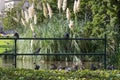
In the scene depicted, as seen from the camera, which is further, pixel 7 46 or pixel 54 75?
pixel 7 46

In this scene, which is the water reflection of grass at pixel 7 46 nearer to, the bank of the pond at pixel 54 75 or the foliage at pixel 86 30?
the foliage at pixel 86 30

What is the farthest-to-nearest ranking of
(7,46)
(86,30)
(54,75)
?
(7,46) → (86,30) → (54,75)

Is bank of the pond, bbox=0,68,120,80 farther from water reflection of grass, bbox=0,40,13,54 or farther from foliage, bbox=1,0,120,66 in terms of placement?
water reflection of grass, bbox=0,40,13,54

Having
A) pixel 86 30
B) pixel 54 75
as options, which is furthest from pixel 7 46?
pixel 54 75

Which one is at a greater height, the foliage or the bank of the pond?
the foliage

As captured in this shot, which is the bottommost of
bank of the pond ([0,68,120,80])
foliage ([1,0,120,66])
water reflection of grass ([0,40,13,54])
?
bank of the pond ([0,68,120,80])

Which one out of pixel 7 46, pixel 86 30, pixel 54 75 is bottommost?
pixel 54 75

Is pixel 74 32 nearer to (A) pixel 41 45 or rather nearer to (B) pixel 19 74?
(A) pixel 41 45

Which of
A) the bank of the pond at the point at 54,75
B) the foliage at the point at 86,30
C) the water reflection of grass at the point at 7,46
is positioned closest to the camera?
the bank of the pond at the point at 54,75

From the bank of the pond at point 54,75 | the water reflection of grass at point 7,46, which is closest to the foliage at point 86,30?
the water reflection of grass at point 7,46

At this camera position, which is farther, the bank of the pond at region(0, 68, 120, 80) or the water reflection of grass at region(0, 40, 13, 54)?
the water reflection of grass at region(0, 40, 13, 54)

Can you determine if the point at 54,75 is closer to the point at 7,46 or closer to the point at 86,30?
the point at 86,30

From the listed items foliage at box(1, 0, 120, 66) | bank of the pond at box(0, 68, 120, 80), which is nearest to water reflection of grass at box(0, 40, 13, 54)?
foliage at box(1, 0, 120, 66)

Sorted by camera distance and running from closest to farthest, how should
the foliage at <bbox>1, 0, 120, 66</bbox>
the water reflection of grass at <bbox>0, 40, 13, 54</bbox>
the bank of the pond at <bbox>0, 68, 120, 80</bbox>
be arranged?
1. the bank of the pond at <bbox>0, 68, 120, 80</bbox>
2. the foliage at <bbox>1, 0, 120, 66</bbox>
3. the water reflection of grass at <bbox>0, 40, 13, 54</bbox>
